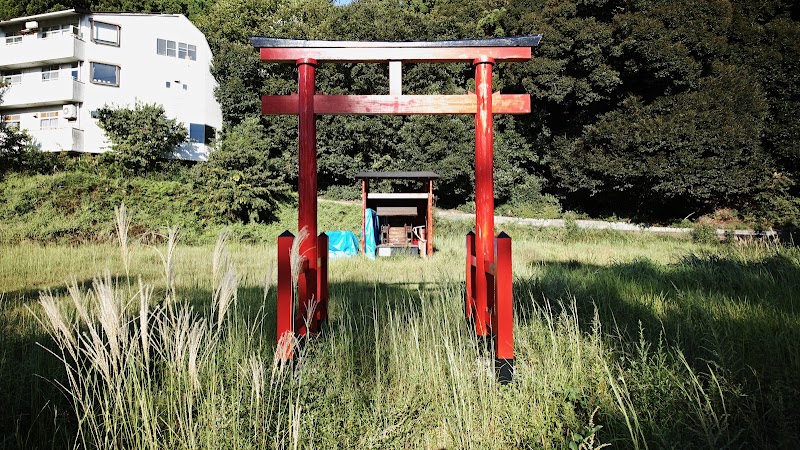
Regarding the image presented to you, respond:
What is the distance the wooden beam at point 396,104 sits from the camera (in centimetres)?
425

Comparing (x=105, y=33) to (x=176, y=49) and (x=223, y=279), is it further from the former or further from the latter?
(x=223, y=279)

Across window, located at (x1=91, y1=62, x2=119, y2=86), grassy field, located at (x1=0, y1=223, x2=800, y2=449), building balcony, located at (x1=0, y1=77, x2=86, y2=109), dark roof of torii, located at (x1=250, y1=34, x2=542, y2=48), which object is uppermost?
window, located at (x1=91, y1=62, x2=119, y2=86)

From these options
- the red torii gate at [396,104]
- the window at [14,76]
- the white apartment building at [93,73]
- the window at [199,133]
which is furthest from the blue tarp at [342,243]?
the window at [14,76]

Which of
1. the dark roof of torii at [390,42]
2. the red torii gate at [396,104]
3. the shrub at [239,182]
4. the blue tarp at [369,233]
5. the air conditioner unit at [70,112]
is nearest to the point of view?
the red torii gate at [396,104]

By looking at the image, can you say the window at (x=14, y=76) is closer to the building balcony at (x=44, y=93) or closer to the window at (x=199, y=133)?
the building balcony at (x=44, y=93)

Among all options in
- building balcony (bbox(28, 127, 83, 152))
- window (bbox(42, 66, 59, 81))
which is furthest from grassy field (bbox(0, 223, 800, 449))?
window (bbox(42, 66, 59, 81))

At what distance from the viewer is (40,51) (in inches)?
895

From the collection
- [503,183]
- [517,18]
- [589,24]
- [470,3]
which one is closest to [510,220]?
[503,183]

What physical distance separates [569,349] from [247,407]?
2.02 meters

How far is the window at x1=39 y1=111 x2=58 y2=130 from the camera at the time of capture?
2286cm

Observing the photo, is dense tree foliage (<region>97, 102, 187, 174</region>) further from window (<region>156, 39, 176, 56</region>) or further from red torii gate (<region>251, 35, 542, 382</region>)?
red torii gate (<region>251, 35, 542, 382</region>)

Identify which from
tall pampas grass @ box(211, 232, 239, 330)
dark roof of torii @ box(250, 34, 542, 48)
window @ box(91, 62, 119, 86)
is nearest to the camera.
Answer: tall pampas grass @ box(211, 232, 239, 330)

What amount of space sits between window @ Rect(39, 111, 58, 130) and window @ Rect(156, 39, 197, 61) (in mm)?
5442

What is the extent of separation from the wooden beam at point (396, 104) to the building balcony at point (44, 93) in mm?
22392
